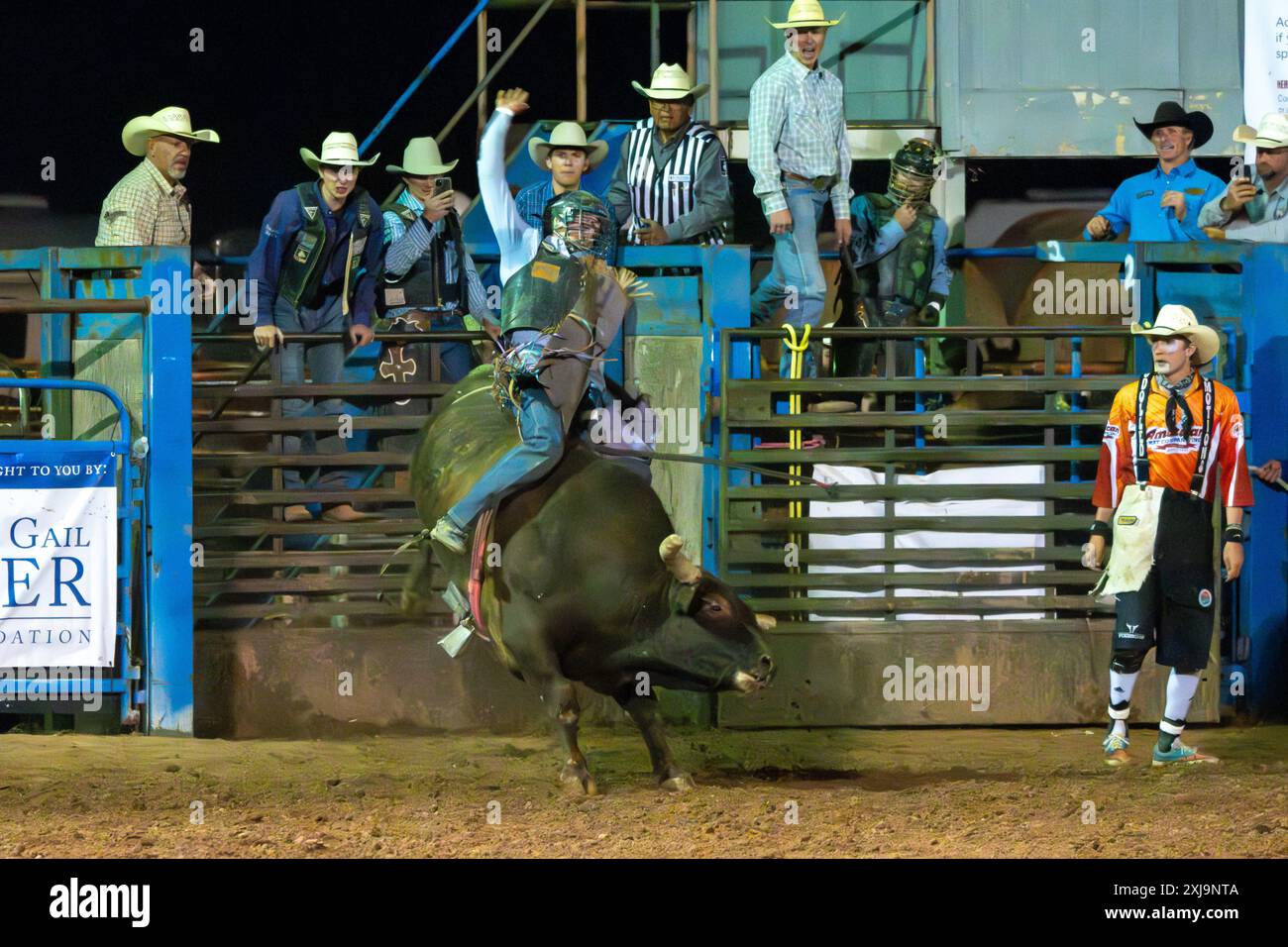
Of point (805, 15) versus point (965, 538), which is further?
point (805, 15)

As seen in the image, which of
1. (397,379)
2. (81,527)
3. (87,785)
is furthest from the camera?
(397,379)

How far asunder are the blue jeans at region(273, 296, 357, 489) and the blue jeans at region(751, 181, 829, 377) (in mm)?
2393

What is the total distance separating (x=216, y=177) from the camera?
1444 centimetres

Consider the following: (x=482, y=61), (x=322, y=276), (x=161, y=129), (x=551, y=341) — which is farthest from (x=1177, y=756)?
(x=482, y=61)

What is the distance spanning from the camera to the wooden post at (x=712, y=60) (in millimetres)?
13844

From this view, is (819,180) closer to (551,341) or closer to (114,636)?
(551,341)

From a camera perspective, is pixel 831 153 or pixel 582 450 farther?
pixel 831 153

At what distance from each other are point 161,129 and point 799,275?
12.0ft

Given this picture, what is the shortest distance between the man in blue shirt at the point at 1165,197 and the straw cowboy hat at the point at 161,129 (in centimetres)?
531

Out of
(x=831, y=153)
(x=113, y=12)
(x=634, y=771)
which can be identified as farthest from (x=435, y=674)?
(x=113, y=12)

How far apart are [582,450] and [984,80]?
6.92 metres

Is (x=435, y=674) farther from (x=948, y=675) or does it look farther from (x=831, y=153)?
(x=831, y=153)

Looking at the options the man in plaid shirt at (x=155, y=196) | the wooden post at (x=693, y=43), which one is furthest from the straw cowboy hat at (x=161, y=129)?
the wooden post at (x=693, y=43)

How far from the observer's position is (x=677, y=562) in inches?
323
